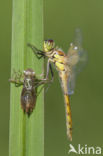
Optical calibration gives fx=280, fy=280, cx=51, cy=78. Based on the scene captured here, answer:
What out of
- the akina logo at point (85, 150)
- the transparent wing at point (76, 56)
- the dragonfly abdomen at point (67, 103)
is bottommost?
the akina logo at point (85, 150)

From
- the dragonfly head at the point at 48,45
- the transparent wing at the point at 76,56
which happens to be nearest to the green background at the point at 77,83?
the transparent wing at the point at 76,56

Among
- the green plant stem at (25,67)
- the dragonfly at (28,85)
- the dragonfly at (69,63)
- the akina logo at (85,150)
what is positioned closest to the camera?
the green plant stem at (25,67)

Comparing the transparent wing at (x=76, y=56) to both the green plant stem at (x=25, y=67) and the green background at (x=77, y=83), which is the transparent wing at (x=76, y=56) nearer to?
the green plant stem at (x=25, y=67)

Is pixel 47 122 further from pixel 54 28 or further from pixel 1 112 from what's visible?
pixel 54 28

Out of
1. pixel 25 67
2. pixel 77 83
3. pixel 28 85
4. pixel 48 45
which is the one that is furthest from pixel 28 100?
pixel 77 83

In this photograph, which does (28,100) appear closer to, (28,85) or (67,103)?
(28,85)

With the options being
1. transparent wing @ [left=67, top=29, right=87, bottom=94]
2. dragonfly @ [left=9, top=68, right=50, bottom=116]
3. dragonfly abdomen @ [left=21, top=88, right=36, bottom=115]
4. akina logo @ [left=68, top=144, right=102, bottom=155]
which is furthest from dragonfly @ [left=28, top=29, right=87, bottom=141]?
akina logo @ [left=68, top=144, right=102, bottom=155]
